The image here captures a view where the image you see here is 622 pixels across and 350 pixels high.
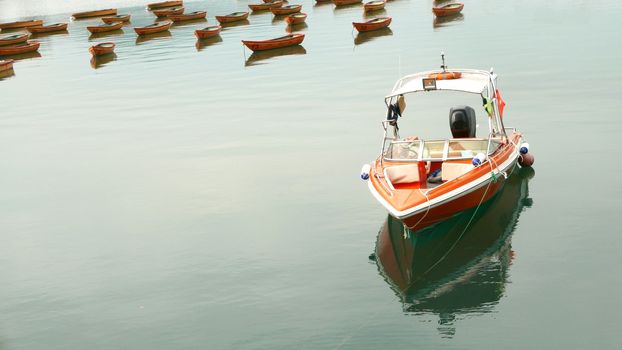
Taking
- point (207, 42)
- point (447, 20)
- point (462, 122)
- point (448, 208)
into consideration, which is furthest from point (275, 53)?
point (448, 208)

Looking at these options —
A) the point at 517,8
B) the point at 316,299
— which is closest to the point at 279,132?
the point at 316,299

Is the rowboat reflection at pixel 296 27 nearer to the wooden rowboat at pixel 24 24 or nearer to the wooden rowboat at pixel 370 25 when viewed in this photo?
the wooden rowboat at pixel 370 25

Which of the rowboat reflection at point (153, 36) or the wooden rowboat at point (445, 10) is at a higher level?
the wooden rowboat at point (445, 10)

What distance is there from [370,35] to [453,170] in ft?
145

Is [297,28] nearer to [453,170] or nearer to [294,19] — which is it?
[294,19]

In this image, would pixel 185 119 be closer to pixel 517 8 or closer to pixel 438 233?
pixel 438 233

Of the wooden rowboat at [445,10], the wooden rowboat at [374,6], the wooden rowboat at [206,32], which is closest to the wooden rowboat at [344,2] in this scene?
the wooden rowboat at [374,6]

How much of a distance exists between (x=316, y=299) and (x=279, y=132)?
17262 millimetres

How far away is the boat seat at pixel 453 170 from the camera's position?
73.0ft

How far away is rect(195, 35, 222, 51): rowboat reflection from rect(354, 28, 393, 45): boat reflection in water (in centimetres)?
1300

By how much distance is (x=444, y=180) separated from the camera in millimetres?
22531

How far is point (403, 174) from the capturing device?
22750 mm

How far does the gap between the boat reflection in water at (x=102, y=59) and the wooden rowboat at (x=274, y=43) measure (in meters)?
12.4

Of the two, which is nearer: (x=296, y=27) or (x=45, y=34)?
(x=296, y=27)
